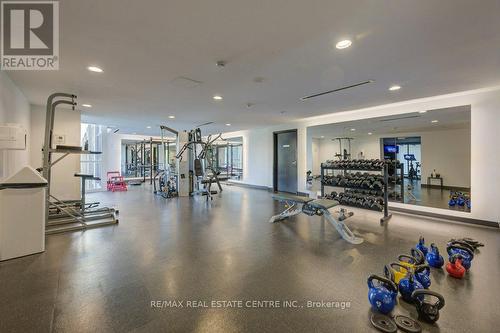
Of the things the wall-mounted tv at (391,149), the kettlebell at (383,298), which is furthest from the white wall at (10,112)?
the wall-mounted tv at (391,149)

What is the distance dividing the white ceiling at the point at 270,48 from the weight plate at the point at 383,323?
252 centimetres

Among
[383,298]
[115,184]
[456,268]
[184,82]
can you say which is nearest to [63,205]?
[184,82]

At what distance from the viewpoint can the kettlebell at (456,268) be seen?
2408 millimetres

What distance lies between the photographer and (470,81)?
3623 mm

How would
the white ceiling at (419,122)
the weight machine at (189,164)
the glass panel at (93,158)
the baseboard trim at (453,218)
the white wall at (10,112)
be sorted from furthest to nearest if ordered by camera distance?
the glass panel at (93,158) → the weight machine at (189,164) → the white ceiling at (419,122) → the baseboard trim at (453,218) → the white wall at (10,112)

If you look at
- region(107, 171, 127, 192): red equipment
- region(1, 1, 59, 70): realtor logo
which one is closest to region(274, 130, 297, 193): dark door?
region(107, 171, 127, 192): red equipment

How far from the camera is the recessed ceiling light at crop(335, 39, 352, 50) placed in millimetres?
2391

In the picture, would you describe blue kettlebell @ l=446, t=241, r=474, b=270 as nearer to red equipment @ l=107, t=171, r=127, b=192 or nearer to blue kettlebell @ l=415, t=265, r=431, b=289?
blue kettlebell @ l=415, t=265, r=431, b=289

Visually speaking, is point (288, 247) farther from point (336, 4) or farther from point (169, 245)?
point (336, 4)

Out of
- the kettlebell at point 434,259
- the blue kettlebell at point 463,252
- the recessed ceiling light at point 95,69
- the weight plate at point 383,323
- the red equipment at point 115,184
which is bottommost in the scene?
the weight plate at point 383,323

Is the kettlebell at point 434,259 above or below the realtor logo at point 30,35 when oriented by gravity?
below

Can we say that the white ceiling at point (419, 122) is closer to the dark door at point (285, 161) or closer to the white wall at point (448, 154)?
the white wall at point (448, 154)

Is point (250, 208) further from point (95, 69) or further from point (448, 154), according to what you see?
point (448, 154)

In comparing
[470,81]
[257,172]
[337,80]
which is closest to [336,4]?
[337,80]
